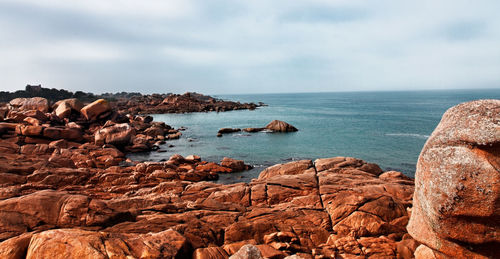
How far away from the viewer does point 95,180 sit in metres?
19.8

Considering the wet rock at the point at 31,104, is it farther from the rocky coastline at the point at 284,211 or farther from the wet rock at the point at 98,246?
the wet rock at the point at 98,246

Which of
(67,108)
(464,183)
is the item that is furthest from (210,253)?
(67,108)

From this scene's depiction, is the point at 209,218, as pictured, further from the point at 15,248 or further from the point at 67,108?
the point at 67,108

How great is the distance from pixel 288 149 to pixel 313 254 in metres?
33.2

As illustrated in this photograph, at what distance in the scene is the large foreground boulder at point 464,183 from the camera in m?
6.16

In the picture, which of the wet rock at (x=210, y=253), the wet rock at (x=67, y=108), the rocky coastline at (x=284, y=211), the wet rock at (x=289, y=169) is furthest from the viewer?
the wet rock at (x=67, y=108)

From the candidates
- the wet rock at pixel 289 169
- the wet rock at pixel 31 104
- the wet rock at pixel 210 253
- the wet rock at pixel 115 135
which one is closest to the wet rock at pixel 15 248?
the wet rock at pixel 210 253

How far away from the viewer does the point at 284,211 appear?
1244 cm

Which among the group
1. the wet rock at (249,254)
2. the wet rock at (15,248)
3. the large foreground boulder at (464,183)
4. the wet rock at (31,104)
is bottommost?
the wet rock at (249,254)

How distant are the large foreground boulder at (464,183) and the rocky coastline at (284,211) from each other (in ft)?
0.07

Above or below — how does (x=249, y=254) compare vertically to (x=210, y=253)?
above

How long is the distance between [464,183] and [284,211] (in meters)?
7.54

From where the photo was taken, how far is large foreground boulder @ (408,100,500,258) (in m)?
6.16

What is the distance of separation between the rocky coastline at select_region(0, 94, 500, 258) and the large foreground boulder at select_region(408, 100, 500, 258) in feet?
0.07
